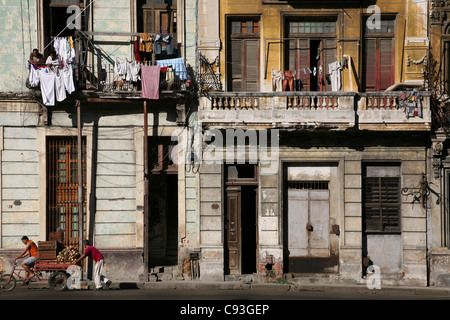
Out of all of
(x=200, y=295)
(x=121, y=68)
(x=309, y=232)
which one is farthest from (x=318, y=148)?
(x=121, y=68)

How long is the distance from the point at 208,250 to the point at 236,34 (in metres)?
7.21

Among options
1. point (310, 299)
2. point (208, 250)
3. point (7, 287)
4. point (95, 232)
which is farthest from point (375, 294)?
point (7, 287)

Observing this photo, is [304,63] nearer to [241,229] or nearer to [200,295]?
[241,229]

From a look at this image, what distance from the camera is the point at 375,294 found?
22.0 metres

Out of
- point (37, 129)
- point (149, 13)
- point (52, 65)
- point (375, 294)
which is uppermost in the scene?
point (149, 13)

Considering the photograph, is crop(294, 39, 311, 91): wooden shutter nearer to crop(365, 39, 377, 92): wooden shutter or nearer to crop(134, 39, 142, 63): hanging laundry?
crop(365, 39, 377, 92): wooden shutter

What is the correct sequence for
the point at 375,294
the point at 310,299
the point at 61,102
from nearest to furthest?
the point at 310,299, the point at 375,294, the point at 61,102

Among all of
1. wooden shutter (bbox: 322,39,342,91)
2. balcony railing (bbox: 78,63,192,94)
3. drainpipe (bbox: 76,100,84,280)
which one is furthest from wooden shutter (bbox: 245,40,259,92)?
drainpipe (bbox: 76,100,84,280)

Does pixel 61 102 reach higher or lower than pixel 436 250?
higher

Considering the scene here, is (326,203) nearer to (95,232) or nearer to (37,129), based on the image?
(95,232)

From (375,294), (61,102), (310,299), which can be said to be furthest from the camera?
(61,102)

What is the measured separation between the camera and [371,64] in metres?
24.5

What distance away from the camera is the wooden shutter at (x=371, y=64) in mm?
24422

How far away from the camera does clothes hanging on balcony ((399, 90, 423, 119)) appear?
23.1m
